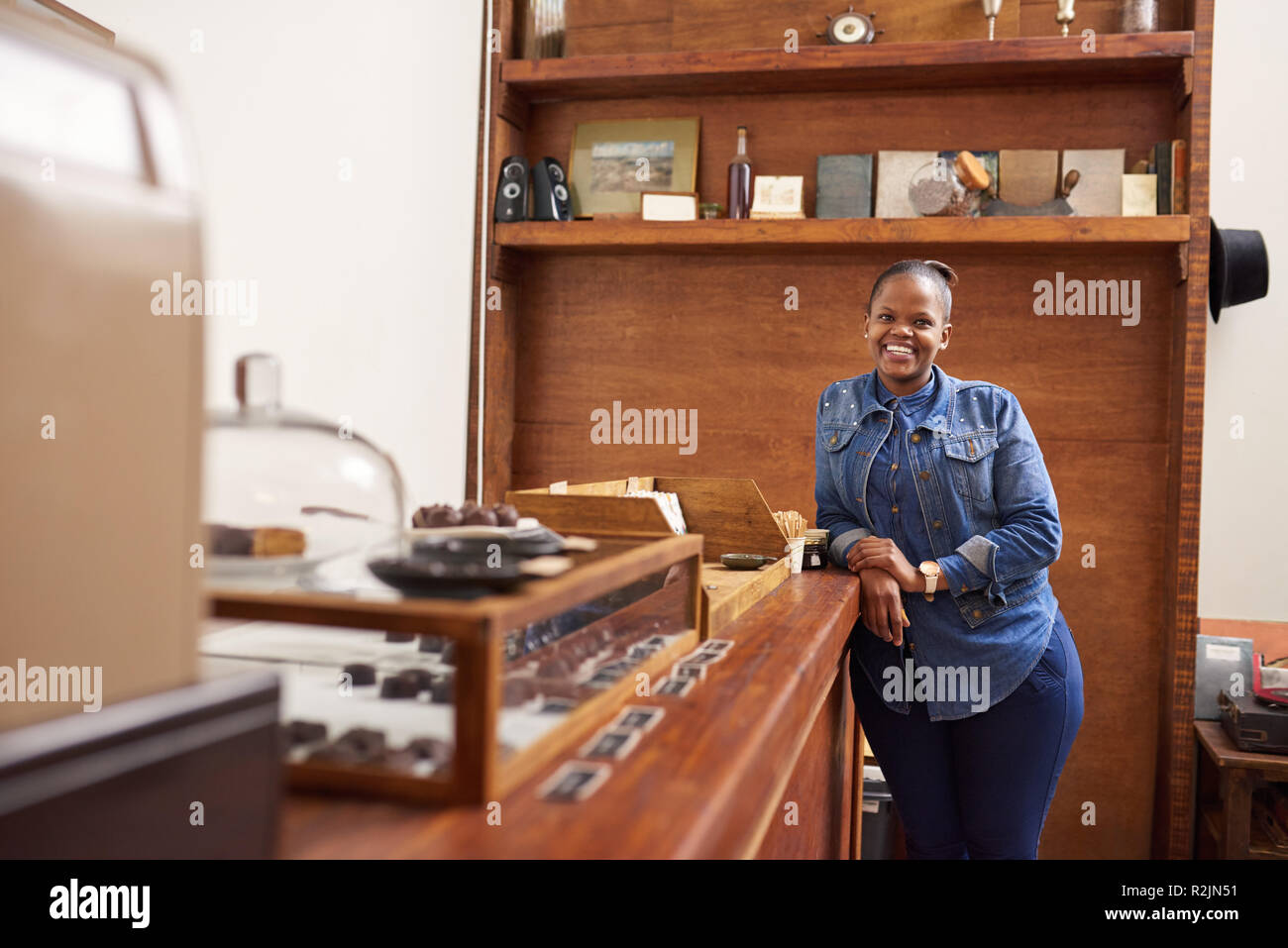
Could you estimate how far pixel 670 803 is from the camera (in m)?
0.82

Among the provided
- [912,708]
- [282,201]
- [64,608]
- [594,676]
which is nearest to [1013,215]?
[912,708]

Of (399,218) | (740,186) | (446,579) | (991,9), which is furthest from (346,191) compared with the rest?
(446,579)

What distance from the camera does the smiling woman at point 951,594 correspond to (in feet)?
7.57

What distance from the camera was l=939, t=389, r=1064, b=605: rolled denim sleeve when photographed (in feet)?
7.41

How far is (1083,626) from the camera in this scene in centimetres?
362

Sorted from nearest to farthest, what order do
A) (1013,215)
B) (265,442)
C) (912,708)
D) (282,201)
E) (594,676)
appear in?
1. (265,442)
2. (594,676)
3. (912,708)
4. (282,201)
5. (1013,215)

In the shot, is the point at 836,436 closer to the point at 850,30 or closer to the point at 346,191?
the point at 346,191

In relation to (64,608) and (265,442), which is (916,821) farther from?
(64,608)

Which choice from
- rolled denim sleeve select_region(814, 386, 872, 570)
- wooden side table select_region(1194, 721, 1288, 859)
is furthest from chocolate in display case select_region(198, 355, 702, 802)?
wooden side table select_region(1194, 721, 1288, 859)

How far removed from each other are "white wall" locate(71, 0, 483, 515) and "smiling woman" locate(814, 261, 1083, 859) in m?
1.46

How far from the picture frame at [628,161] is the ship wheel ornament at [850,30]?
0.58 meters

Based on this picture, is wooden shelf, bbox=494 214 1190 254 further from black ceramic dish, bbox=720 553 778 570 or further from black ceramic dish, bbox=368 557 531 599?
black ceramic dish, bbox=368 557 531 599

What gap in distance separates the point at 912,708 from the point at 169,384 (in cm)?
205

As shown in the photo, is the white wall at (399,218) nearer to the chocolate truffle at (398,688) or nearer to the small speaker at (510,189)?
the small speaker at (510,189)
